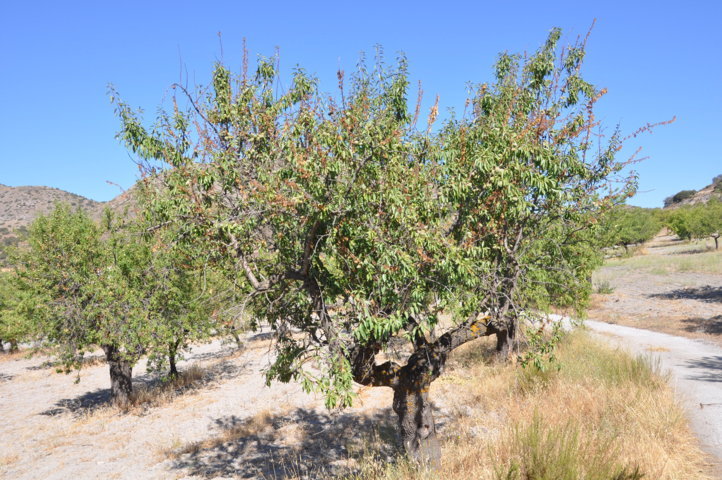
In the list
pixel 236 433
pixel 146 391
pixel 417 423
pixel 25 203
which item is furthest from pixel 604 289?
pixel 25 203

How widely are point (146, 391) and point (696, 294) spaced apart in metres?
34.9

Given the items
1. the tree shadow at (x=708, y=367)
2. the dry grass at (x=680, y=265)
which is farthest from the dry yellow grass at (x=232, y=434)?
the dry grass at (x=680, y=265)

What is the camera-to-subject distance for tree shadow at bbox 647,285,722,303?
29034 mm

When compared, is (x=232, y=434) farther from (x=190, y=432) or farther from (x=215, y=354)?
(x=215, y=354)

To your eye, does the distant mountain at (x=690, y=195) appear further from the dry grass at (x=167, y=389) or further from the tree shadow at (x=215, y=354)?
the dry grass at (x=167, y=389)

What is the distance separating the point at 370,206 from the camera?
5871mm

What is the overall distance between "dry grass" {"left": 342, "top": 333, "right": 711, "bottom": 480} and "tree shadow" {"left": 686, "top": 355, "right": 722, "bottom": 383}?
2.29 meters

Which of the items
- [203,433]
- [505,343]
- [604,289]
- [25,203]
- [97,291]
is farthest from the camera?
[25,203]

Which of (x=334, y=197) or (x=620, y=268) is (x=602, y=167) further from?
(x=620, y=268)

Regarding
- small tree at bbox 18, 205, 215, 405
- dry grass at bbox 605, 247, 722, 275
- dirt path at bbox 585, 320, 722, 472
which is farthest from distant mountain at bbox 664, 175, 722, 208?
small tree at bbox 18, 205, 215, 405

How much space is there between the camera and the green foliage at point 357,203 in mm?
5578

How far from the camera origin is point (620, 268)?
176ft

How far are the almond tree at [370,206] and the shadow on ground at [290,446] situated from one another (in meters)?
2.91

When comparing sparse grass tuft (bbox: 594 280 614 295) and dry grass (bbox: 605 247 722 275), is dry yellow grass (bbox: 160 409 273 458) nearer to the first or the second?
sparse grass tuft (bbox: 594 280 614 295)
